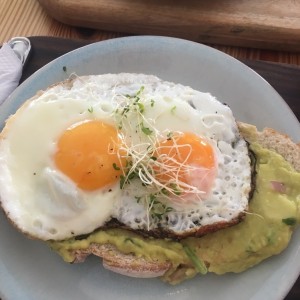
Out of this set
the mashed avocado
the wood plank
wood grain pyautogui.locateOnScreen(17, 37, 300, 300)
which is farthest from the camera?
the wood plank

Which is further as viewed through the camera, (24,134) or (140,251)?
(24,134)

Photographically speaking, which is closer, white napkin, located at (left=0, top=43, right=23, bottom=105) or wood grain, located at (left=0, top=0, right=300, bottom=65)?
white napkin, located at (left=0, top=43, right=23, bottom=105)

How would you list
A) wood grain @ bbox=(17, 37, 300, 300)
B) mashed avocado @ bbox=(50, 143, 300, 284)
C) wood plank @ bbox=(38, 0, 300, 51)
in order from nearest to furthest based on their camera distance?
mashed avocado @ bbox=(50, 143, 300, 284) < wood grain @ bbox=(17, 37, 300, 300) < wood plank @ bbox=(38, 0, 300, 51)

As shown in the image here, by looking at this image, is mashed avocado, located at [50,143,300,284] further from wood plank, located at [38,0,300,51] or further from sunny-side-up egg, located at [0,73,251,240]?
wood plank, located at [38,0,300,51]

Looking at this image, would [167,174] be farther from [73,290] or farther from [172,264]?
[73,290]

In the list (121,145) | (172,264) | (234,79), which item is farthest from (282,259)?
(234,79)

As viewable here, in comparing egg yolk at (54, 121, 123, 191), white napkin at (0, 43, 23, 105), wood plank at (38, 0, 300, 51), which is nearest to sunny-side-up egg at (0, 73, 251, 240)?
egg yolk at (54, 121, 123, 191)

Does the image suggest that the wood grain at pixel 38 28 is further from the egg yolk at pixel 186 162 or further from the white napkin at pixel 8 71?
the egg yolk at pixel 186 162

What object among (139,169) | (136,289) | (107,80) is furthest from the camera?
(107,80)
